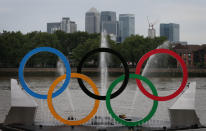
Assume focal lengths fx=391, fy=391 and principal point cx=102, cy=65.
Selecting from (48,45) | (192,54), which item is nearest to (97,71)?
(48,45)

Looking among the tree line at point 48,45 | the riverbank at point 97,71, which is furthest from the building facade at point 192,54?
the tree line at point 48,45

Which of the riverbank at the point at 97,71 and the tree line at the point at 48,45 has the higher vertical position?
the tree line at the point at 48,45

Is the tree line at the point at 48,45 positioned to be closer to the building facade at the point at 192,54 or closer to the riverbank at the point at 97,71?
the riverbank at the point at 97,71

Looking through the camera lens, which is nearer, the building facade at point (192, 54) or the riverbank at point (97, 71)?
the riverbank at point (97, 71)

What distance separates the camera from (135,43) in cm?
10288

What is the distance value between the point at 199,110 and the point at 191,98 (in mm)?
12568

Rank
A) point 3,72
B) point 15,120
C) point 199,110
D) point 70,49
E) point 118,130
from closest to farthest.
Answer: point 118,130 < point 15,120 < point 199,110 < point 3,72 < point 70,49

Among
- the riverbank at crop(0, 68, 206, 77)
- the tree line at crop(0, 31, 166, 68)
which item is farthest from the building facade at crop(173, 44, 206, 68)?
the tree line at crop(0, 31, 166, 68)

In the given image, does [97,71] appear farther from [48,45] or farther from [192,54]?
[192,54]

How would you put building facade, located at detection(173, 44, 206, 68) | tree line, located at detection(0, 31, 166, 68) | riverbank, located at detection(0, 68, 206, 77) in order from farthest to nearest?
building facade, located at detection(173, 44, 206, 68), tree line, located at detection(0, 31, 166, 68), riverbank, located at detection(0, 68, 206, 77)

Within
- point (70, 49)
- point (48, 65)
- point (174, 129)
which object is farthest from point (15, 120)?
point (70, 49)

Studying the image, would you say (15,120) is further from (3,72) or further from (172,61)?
(172,61)

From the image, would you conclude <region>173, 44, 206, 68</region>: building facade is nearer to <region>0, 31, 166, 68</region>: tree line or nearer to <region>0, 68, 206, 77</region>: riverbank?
<region>0, 68, 206, 77</region>: riverbank

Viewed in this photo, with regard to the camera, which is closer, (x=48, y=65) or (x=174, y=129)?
(x=174, y=129)
